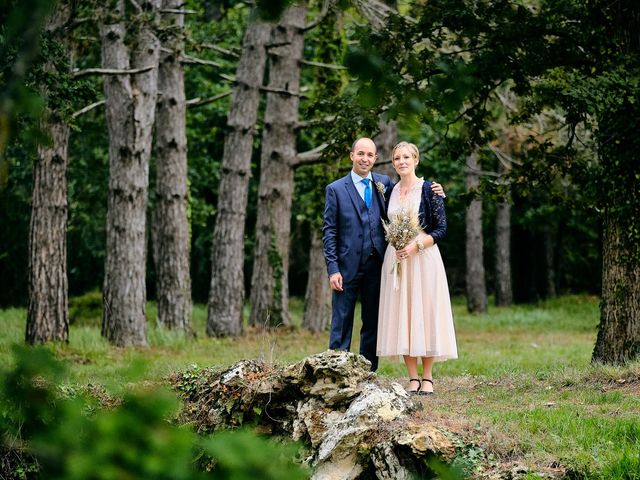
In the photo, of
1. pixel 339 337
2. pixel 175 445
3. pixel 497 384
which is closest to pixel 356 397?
pixel 339 337

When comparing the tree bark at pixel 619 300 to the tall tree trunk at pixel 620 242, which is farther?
the tree bark at pixel 619 300

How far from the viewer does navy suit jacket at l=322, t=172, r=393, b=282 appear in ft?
28.8

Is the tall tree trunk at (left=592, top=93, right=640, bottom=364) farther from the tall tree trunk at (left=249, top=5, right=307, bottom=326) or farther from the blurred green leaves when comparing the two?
the tall tree trunk at (left=249, top=5, right=307, bottom=326)

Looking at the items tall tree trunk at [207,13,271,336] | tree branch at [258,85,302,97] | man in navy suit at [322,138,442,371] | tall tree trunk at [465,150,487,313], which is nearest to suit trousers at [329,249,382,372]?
man in navy suit at [322,138,442,371]

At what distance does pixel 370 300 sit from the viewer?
8977 millimetres

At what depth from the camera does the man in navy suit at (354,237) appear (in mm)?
8781

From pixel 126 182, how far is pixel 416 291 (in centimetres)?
785

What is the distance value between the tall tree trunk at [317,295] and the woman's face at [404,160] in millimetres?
11816

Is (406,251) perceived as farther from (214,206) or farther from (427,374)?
(214,206)

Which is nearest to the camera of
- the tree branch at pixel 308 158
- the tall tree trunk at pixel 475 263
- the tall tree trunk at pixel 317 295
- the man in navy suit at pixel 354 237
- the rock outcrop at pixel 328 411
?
the rock outcrop at pixel 328 411

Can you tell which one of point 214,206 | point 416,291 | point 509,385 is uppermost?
point 214,206

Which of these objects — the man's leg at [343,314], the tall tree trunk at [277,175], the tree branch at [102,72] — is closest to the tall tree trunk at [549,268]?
the tall tree trunk at [277,175]

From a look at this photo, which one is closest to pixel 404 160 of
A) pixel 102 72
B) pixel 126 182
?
pixel 102 72

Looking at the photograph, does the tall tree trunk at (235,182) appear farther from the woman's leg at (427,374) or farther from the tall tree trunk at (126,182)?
the woman's leg at (427,374)
